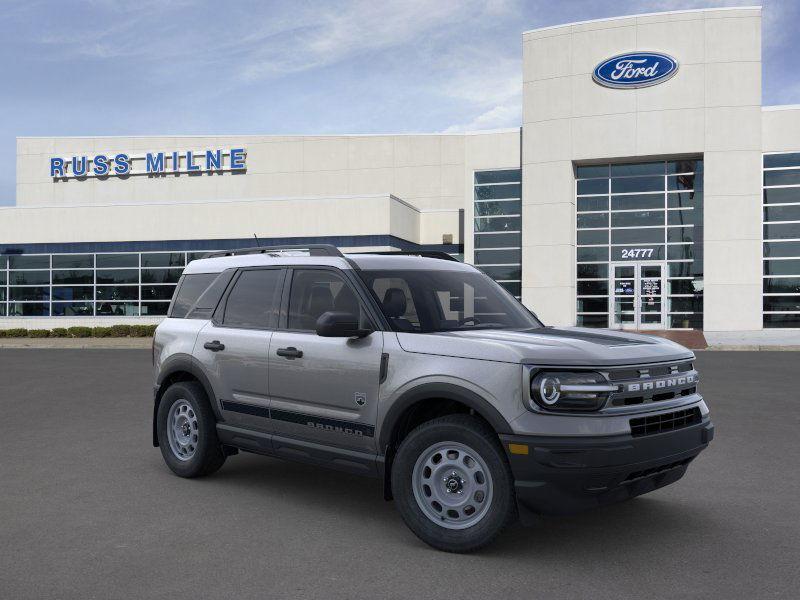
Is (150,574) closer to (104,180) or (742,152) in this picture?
(742,152)

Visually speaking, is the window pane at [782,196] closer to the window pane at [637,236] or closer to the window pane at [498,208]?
the window pane at [637,236]

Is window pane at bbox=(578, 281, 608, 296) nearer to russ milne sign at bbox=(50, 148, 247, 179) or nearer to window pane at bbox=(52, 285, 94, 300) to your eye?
russ milne sign at bbox=(50, 148, 247, 179)

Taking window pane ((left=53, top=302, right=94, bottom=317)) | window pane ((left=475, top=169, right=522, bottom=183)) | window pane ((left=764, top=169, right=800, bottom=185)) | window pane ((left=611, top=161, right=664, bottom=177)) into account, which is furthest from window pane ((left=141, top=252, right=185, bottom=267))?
window pane ((left=764, top=169, right=800, bottom=185))

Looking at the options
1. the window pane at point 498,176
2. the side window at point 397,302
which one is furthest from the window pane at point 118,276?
the side window at point 397,302

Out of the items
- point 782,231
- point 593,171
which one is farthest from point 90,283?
point 782,231

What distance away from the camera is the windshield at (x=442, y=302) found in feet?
19.3

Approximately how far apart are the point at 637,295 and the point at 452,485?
96.9 ft

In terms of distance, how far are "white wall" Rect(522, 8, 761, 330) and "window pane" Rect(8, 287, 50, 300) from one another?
23.7 m

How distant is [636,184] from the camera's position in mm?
33500

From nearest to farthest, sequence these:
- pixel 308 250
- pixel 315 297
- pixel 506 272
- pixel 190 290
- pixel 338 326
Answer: pixel 338 326 → pixel 315 297 → pixel 308 250 → pixel 190 290 → pixel 506 272

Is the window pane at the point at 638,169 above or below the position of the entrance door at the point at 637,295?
above

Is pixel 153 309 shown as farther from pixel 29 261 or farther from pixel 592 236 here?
pixel 592 236

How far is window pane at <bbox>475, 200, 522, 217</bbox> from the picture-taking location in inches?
1404

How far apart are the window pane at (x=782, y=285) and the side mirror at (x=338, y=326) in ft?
97.4
